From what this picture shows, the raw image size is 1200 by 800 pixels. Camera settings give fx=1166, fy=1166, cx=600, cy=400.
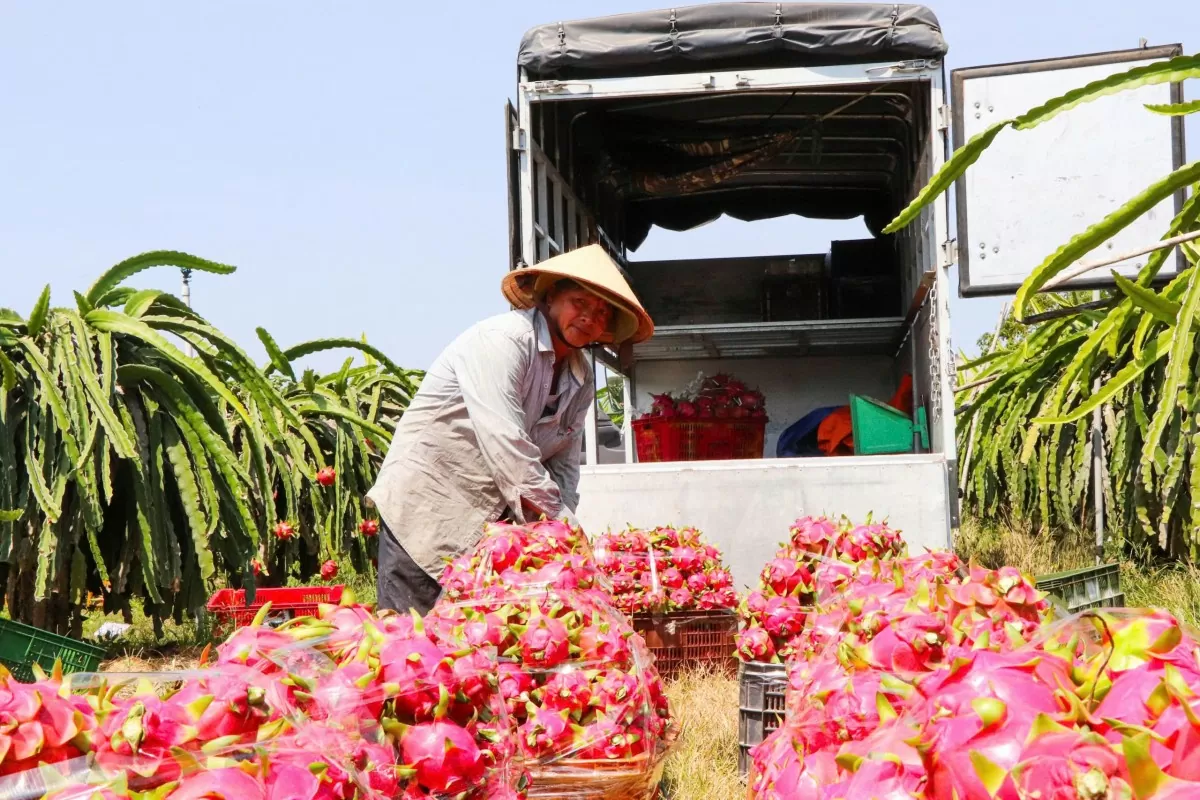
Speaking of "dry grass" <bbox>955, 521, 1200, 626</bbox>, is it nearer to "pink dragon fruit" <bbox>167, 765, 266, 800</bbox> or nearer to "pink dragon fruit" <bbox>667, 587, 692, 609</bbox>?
"pink dragon fruit" <bbox>667, 587, 692, 609</bbox>

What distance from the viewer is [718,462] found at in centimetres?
624

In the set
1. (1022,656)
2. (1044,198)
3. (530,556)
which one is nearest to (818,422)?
(1044,198)

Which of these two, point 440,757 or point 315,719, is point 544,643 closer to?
point 440,757

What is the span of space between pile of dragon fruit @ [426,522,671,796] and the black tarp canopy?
162 inches

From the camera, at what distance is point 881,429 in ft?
22.3

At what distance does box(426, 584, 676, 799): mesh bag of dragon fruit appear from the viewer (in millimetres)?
2381

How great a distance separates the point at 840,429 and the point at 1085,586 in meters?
4.64

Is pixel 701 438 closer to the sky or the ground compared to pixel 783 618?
closer to the sky

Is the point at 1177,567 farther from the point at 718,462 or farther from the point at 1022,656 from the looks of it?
the point at 1022,656

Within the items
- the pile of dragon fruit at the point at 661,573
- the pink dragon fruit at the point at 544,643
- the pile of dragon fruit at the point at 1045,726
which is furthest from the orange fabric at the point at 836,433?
the pile of dragon fruit at the point at 1045,726

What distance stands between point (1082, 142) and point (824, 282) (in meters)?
3.29

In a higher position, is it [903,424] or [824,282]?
[824,282]

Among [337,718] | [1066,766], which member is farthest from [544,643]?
[1066,766]

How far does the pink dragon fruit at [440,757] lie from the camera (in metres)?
1.56
